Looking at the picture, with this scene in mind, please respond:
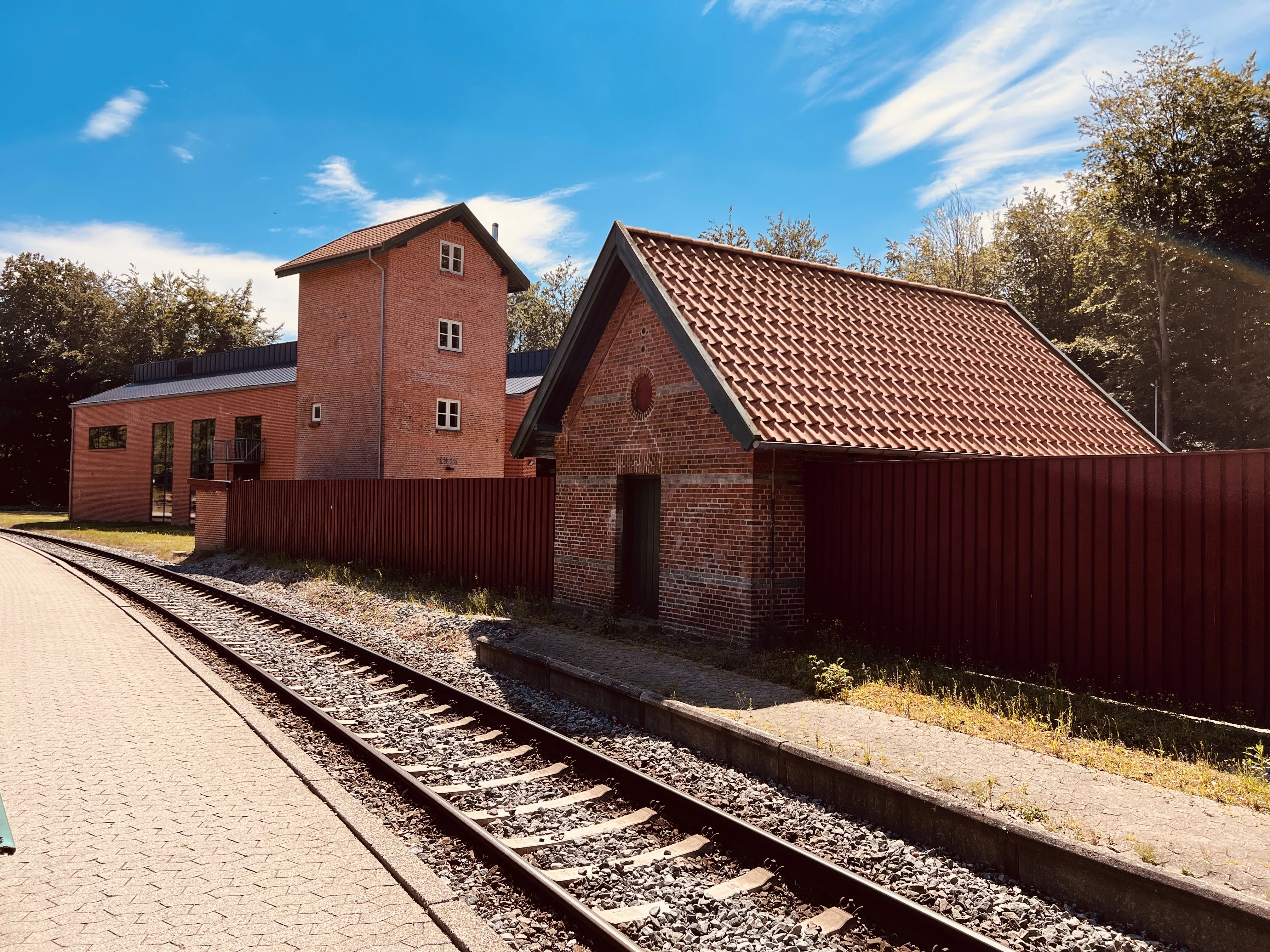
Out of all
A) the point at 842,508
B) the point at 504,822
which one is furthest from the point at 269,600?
the point at 504,822

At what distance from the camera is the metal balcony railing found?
34031 millimetres

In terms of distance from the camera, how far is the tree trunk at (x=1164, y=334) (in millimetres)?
31203

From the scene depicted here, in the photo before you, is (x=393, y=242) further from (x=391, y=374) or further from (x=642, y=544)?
(x=642, y=544)

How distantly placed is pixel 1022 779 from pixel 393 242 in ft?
84.5

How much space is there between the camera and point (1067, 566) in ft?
26.9

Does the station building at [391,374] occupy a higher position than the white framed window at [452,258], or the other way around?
the white framed window at [452,258]

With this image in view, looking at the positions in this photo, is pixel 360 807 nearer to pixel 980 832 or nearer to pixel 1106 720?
pixel 980 832

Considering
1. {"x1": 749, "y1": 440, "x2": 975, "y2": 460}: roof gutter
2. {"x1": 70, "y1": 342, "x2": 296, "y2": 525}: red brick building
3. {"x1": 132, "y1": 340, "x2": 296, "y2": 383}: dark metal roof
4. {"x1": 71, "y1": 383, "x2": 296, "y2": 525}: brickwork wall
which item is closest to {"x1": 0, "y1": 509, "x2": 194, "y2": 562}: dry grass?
{"x1": 71, "y1": 383, "x2": 296, "y2": 525}: brickwork wall

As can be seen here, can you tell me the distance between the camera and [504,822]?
5551 millimetres

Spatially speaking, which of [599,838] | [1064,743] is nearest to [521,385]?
[1064,743]

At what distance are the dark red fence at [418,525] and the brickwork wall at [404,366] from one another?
4.25 meters

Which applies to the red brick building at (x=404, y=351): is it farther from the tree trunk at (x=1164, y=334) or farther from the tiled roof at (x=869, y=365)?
the tree trunk at (x=1164, y=334)

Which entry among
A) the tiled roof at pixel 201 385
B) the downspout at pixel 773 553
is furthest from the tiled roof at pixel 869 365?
the tiled roof at pixel 201 385

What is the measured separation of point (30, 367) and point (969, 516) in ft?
207
